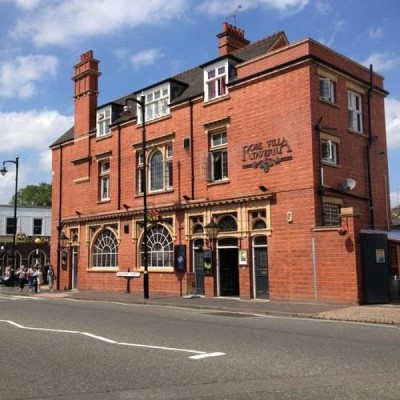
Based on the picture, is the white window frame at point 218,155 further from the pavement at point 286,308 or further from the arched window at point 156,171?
the pavement at point 286,308

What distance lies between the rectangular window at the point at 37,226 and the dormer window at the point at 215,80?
40.9m

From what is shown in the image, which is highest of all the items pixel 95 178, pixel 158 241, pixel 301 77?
pixel 301 77

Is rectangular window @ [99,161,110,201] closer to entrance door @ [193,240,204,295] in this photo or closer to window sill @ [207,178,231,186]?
entrance door @ [193,240,204,295]

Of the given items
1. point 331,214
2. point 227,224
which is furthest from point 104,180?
point 331,214

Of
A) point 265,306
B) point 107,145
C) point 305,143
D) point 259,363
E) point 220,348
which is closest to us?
point 259,363

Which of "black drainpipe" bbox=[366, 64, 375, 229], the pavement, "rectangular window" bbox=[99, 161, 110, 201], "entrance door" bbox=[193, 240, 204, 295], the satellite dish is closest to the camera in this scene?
the pavement

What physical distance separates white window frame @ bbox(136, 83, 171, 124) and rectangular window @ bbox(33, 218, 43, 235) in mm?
36077

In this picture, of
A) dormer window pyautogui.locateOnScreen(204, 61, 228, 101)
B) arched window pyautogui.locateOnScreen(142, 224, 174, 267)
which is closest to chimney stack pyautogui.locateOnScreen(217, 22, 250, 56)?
dormer window pyautogui.locateOnScreen(204, 61, 228, 101)

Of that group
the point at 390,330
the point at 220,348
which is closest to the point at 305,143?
the point at 390,330

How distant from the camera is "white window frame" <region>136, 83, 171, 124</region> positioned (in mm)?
26891

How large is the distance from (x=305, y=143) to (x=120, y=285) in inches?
527

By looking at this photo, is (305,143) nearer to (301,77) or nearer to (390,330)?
(301,77)

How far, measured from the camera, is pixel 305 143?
20.3m

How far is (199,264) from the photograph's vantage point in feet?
79.9
